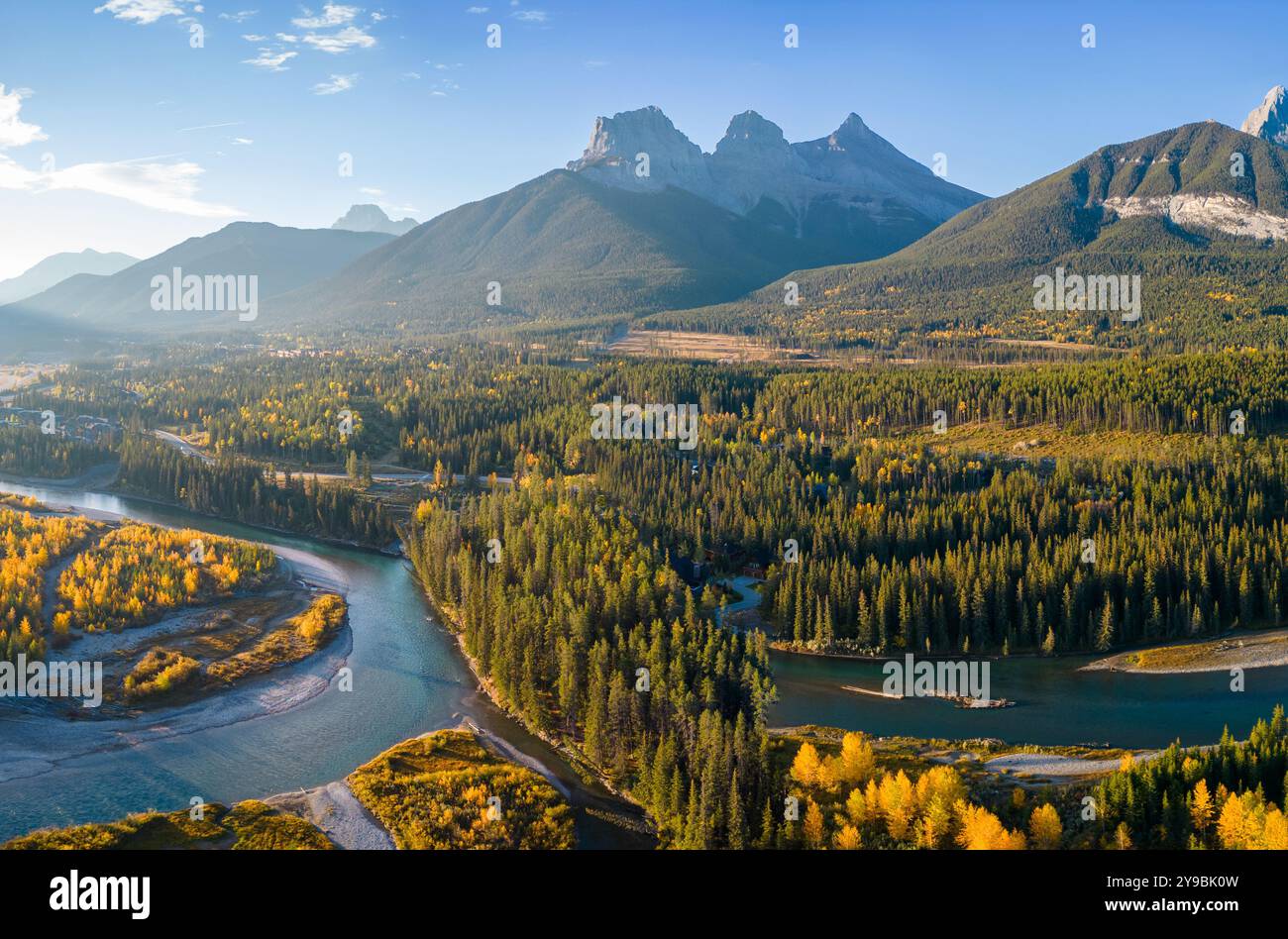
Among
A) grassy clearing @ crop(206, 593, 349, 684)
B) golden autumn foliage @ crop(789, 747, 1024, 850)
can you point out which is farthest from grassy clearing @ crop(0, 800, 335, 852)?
golden autumn foliage @ crop(789, 747, 1024, 850)

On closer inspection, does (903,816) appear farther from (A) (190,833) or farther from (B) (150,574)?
(B) (150,574)

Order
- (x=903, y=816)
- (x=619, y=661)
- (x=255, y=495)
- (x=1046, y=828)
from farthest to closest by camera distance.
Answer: (x=255, y=495) < (x=619, y=661) < (x=903, y=816) < (x=1046, y=828)

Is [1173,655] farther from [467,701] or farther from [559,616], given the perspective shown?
[467,701]

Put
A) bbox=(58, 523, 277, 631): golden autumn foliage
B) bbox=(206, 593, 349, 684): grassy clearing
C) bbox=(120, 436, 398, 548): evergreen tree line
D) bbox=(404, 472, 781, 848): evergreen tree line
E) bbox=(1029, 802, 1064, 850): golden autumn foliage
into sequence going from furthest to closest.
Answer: bbox=(120, 436, 398, 548): evergreen tree line → bbox=(58, 523, 277, 631): golden autumn foliage → bbox=(206, 593, 349, 684): grassy clearing → bbox=(404, 472, 781, 848): evergreen tree line → bbox=(1029, 802, 1064, 850): golden autumn foliage

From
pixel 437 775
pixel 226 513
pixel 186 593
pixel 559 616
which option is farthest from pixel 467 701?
pixel 226 513

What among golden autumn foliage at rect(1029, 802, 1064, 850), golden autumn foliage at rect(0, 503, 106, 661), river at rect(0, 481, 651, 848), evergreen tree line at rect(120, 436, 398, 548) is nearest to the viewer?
golden autumn foliage at rect(1029, 802, 1064, 850)

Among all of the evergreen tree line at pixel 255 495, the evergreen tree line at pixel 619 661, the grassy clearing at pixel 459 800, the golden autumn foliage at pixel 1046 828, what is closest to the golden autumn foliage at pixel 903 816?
the golden autumn foliage at pixel 1046 828

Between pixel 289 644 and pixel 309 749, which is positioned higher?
pixel 289 644

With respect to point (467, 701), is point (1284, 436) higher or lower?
higher

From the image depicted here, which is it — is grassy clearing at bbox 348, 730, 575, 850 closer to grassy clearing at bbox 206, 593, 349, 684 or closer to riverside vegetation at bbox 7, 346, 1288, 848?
riverside vegetation at bbox 7, 346, 1288, 848

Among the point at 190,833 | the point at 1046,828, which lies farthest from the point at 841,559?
the point at 190,833

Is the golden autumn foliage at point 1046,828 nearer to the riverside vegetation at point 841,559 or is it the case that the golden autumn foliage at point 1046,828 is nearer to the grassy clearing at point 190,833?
the riverside vegetation at point 841,559
